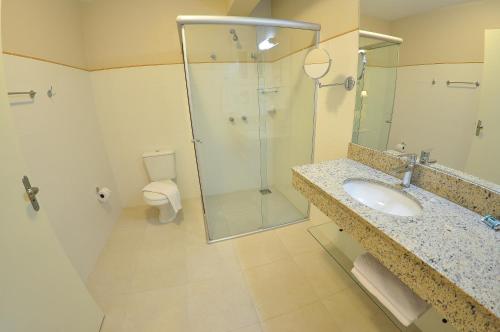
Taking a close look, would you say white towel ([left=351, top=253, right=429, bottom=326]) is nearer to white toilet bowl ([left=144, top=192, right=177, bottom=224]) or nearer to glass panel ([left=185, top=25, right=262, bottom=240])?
glass panel ([left=185, top=25, right=262, bottom=240])

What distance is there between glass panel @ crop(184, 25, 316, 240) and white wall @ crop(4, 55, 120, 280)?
107cm

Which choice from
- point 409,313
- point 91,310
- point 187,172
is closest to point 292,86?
point 187,172

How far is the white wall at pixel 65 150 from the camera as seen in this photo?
1400mm

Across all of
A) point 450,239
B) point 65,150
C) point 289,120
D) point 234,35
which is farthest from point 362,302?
point 65,150

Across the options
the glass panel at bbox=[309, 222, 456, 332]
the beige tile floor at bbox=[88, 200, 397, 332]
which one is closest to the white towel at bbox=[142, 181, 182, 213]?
the beige tile floor at bbox=[88, 200, 397, 332]

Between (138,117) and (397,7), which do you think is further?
(138,117)

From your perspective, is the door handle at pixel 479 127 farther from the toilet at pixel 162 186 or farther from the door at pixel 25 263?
the toilet at pixel 162 186

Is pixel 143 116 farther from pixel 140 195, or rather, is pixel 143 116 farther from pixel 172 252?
pixel 172 252

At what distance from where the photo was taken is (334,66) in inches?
67.1

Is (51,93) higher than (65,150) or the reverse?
higher

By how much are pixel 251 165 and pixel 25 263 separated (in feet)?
7.00

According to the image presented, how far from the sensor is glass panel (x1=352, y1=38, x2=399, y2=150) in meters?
1.32

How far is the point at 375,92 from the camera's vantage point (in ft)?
4.82

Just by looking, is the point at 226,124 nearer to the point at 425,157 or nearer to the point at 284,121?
the point at 284,121
